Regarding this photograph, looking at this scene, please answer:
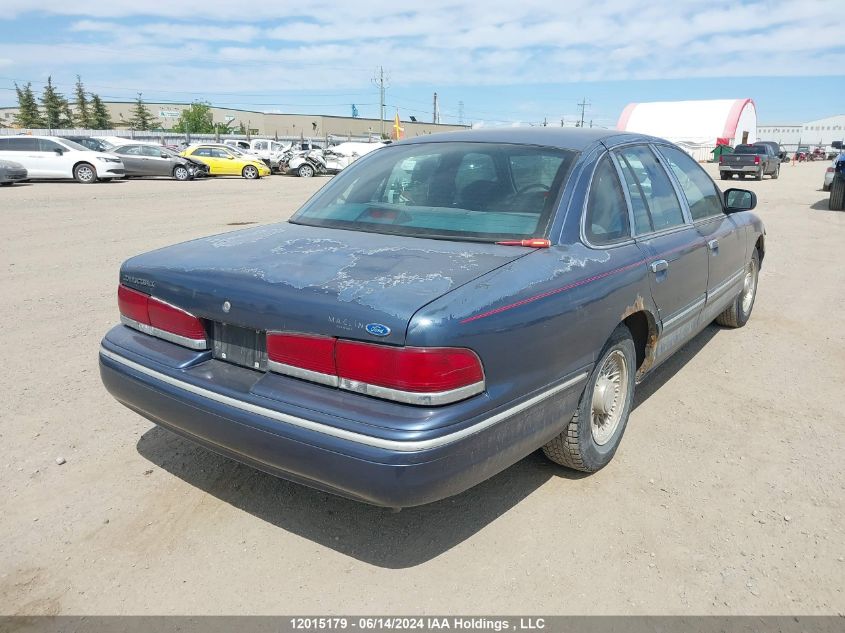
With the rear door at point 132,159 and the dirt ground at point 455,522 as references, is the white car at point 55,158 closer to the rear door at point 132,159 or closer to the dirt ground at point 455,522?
the rear door at point 132,159

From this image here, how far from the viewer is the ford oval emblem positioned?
2086 millimetres

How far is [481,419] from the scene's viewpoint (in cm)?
221

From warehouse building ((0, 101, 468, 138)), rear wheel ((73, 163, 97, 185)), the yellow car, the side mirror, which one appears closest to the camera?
the side mirror

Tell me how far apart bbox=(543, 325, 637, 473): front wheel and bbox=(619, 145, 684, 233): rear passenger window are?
26.6 inches

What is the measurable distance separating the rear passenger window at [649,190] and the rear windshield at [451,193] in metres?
0.50

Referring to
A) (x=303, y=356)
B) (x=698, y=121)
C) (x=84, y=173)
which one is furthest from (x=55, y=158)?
Answer: (x=698, y=121)

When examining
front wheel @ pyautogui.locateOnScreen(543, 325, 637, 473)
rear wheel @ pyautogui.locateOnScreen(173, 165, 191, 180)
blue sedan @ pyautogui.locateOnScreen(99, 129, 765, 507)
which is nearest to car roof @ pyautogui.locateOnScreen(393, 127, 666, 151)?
blue sedan @ pyautogui.locateOnScreen(99, 129, 765, 507)

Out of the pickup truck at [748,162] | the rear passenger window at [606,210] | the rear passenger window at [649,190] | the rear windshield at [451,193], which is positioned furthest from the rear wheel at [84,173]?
the pickup truck at [748,162]

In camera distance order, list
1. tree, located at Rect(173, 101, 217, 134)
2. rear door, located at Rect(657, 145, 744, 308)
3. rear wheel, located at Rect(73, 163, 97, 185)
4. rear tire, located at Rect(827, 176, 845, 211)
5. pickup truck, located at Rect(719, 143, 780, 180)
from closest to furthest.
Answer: rear door, located at Rect(657, 145, 744, 308) → rear tire, located at Rect(827, 176, 845, 211) → rear wheel, located at Rect(73, 163, 97, 185) → pickup truck, located at Rect(719, 143, 780, 180) → tree, located at Rect(173, 101, 217, 134)

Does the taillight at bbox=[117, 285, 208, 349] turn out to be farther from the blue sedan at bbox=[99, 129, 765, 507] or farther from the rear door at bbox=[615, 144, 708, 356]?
the rear door at bbox=[615, 144, 708, 356]

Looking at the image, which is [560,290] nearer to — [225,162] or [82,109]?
[225,162]

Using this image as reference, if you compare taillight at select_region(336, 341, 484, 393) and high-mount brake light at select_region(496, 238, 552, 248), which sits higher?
high-mount brake light at select_region(496, 238, 552, 248)

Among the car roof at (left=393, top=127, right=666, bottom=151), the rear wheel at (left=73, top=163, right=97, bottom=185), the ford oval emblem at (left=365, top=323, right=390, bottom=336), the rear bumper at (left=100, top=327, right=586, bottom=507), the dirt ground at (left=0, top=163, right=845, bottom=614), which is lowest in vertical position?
the rear wheel at (left=73, top=163, right=97, bottom=185)

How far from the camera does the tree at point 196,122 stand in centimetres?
8744
